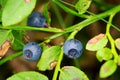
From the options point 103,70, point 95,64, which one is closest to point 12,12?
point 103,70

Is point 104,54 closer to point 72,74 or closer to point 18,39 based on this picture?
point 72,74

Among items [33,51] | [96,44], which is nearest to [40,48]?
[33,51]

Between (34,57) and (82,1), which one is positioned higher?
(82,1)

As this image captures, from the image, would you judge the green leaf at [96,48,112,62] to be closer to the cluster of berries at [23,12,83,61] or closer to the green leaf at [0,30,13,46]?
the cluster of berries at [23,12,83,61]

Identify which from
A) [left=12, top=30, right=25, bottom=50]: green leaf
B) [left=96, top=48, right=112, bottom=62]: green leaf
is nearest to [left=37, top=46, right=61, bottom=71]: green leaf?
[left=96, top=48, right=112, bottom=62]: green leaf

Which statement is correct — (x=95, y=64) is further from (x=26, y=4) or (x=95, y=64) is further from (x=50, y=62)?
(x=26, y=4)

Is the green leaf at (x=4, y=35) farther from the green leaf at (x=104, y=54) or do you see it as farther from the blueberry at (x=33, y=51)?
the green leaf at (x=104, y=54)

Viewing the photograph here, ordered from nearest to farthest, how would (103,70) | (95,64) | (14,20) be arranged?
(14,20)
(103,70)
(95,64)
